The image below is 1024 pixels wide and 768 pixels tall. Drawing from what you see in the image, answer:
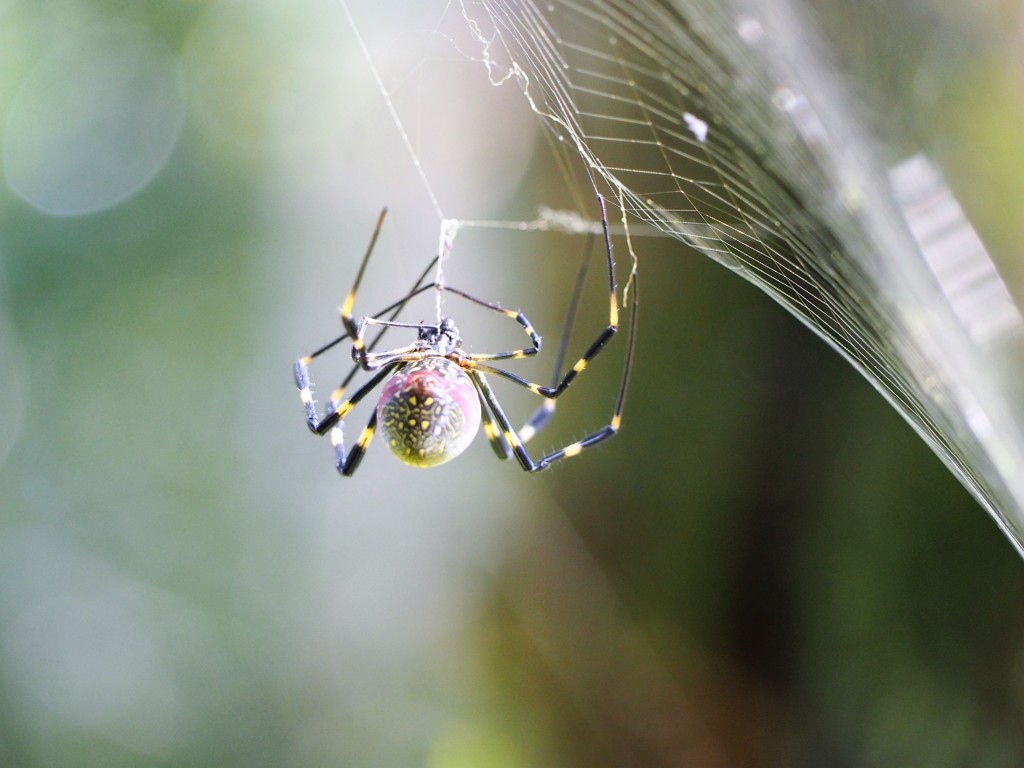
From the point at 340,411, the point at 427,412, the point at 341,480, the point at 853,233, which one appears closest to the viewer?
the point at 853,233

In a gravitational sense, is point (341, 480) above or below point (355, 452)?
above

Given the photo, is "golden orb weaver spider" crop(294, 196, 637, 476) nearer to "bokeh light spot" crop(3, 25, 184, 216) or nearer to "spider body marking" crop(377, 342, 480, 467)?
"spider body marking" crop(377, 342, 480, 467)

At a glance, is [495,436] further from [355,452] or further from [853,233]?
[853,233]

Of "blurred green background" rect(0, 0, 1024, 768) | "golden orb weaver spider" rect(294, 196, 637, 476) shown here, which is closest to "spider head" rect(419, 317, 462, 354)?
"golden orb weaver spider" rect(294, 196, 637, 476)

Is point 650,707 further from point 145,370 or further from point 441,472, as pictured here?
point 145,370

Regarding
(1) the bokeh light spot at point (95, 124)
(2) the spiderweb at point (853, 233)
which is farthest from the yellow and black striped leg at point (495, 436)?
(1) the bokeh light spot at point (95, 124)

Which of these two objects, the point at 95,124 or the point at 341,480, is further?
the point at 341,480

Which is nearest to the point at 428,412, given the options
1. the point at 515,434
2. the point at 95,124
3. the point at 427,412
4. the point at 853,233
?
the point at 427,412
